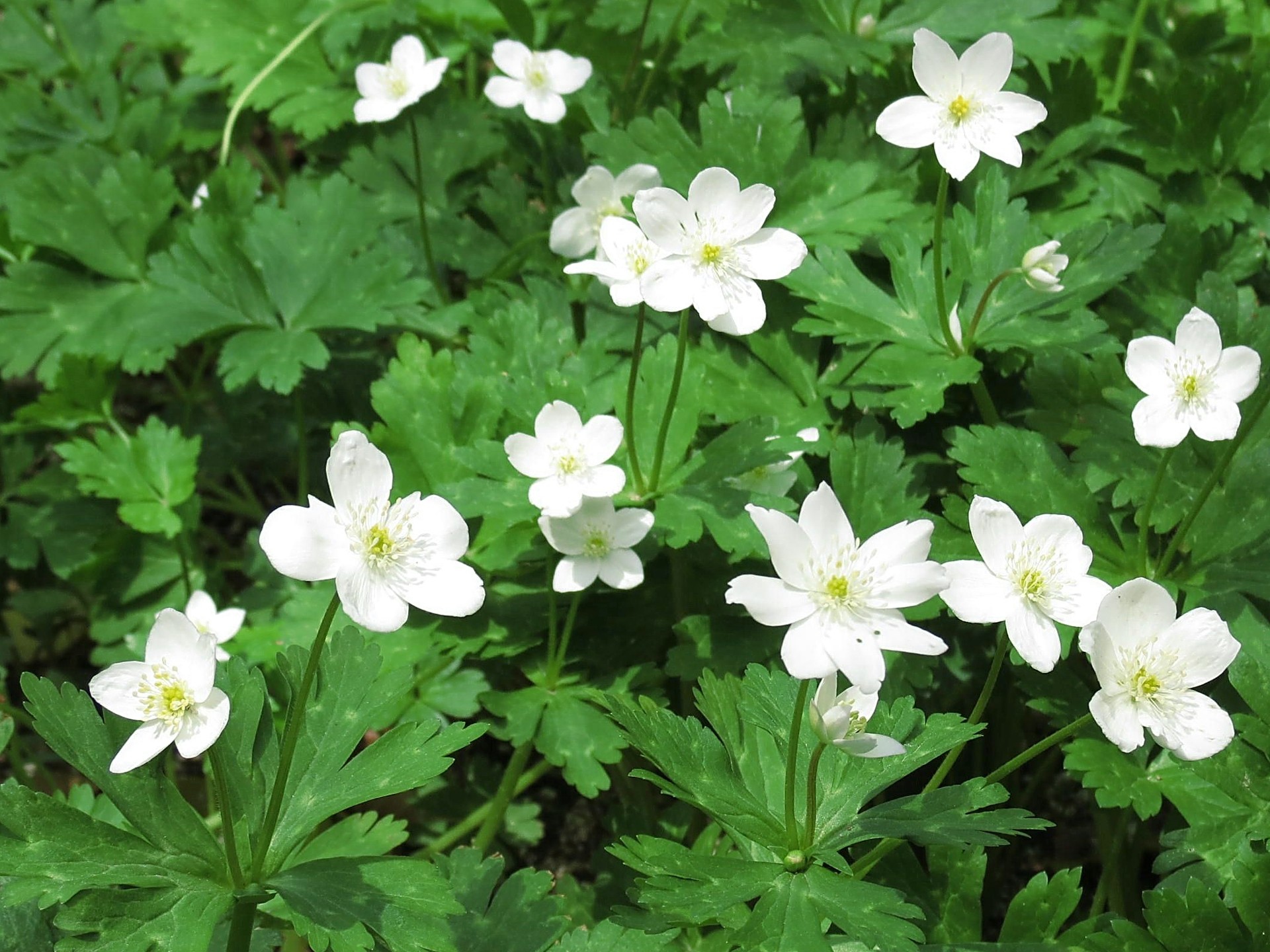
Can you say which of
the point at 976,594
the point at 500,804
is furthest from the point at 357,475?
the point at 500,804

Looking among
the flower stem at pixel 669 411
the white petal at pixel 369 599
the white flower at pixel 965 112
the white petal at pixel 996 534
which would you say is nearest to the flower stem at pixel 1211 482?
the white petal at pixel 996 534

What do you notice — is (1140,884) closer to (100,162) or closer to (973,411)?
(973,411)

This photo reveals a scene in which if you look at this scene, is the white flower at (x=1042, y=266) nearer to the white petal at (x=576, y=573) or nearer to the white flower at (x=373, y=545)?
the white petal at (x=576, y=573)

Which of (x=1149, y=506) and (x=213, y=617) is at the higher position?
(x=1149, y=506)

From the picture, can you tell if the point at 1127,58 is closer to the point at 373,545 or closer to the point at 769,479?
the point at 769,479

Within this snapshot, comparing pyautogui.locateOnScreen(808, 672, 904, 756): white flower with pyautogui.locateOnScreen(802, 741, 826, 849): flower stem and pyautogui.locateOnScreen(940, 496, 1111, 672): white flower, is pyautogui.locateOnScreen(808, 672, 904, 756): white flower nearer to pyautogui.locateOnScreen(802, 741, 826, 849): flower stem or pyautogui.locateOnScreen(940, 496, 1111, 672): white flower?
pyautogui.locateOnScreen(802, 741, 826, 849): flower stem

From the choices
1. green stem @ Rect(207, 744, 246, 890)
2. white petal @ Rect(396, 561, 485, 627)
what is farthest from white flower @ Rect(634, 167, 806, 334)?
green stem @ Rect(207, 744, 246, 890)
